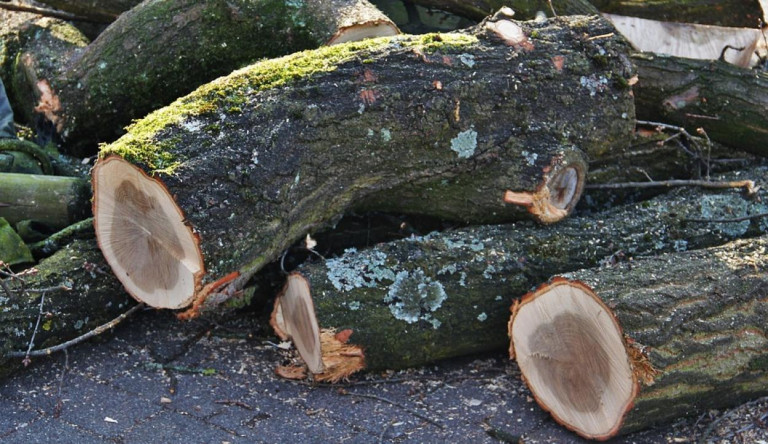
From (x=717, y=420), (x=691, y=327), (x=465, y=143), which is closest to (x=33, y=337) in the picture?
(x=465, y=143)

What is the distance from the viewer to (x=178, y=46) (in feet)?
14.2

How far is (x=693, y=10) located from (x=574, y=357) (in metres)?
3.03

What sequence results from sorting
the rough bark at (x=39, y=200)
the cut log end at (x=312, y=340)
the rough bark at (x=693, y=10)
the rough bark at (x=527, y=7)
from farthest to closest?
the rough bark at (x=693, y=10), the rough bark at (x=527, y=7), the rough bark at (x=39, y=200), the cut log end at (x=312, y=340)

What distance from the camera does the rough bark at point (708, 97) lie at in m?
4.39

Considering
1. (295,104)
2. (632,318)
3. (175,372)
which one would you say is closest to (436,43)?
(295,104)

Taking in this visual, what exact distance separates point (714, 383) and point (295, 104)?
73.7 inches

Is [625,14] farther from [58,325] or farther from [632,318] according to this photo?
[58,325]

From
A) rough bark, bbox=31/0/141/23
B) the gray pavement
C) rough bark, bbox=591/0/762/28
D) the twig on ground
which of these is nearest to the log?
the gray pavement

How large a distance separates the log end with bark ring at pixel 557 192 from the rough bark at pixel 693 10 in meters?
1.78

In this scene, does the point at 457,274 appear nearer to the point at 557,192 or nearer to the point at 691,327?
the point at 557,192

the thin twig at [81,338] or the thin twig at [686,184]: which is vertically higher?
the thin twig at [686,184]

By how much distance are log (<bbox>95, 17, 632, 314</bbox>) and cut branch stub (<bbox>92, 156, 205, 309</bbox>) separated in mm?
61

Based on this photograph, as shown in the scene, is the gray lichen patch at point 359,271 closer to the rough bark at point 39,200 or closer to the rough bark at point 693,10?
the rough bark at point 39,200

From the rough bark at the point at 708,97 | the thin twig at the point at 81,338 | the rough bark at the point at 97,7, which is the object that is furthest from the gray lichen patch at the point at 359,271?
the rough bark at the point at 97,7
